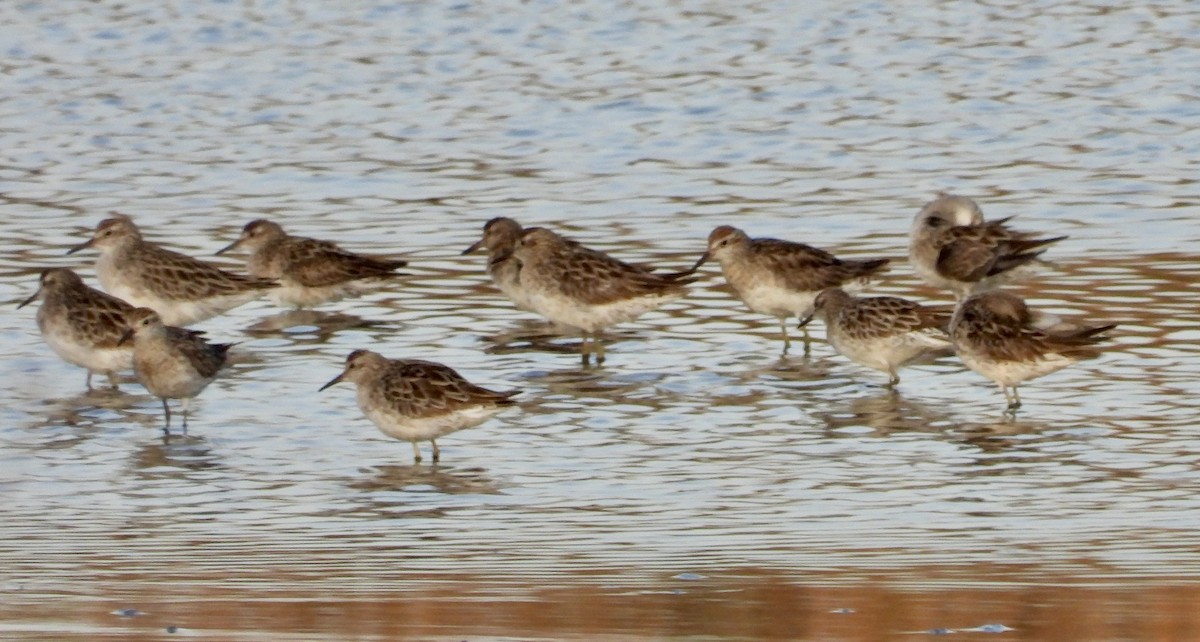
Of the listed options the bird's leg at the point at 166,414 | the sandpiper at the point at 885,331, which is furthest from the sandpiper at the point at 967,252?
the bird's leg at the point at 166,414

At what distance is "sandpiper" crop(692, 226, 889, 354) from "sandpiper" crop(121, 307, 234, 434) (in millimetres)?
3384

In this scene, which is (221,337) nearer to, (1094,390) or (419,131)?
(1094,390)

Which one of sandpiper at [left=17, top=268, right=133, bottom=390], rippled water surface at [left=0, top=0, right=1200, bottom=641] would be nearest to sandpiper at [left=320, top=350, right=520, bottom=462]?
rippled water surface at [left=0, top=0, right=1200, bottom=641]

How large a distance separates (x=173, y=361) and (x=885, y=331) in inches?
149

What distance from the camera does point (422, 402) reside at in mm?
11664

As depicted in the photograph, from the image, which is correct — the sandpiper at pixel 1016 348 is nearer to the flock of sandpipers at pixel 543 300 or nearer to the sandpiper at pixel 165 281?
the flock of sandpipers at pixel 543 300

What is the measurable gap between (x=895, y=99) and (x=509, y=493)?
512 inches

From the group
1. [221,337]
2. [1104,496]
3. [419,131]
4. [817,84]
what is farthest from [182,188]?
[1104,496]

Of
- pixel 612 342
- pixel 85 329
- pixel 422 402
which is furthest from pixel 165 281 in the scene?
pixel 422 402

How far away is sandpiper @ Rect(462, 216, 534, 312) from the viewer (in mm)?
15547

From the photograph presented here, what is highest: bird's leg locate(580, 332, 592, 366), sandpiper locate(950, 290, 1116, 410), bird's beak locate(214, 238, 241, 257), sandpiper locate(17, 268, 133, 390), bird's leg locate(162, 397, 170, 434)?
sandpiper locate(950, 290, 1116, 410)

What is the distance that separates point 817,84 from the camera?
78.8 ft

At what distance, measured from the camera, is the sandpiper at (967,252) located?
51.2ft

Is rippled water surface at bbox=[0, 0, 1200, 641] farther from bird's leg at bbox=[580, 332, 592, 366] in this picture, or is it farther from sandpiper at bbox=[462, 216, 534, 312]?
sandpiper at bbox=[462, 216, 534, 312]
